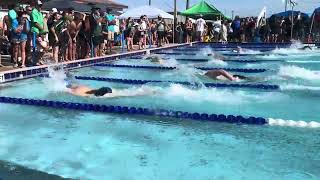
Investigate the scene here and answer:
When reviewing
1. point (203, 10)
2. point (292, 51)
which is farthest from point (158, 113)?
point (203, 10)

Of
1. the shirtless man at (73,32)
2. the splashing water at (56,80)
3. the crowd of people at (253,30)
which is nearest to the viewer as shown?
the splashing water at (56,80)

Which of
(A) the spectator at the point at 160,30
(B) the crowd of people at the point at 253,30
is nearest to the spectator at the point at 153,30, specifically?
(A) the spectator at the point at 160,30

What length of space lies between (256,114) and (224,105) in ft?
2.35

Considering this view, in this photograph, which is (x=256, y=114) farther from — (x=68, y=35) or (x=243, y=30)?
(x=243, y=30)

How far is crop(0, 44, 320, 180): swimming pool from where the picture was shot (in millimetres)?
4285

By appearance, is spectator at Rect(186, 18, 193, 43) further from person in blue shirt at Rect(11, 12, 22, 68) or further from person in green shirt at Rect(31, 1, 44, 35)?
person in blue shirt at Rect(11, 12, 22, 68)

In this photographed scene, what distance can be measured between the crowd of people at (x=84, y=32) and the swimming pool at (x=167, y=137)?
1.72 metres

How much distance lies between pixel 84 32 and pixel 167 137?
7895 millimetres

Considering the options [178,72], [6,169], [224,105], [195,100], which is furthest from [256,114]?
[178,72]

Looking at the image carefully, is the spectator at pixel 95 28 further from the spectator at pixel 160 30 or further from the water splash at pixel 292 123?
the water splash at pixel 292 123

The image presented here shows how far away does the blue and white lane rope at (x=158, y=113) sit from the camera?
235 inches

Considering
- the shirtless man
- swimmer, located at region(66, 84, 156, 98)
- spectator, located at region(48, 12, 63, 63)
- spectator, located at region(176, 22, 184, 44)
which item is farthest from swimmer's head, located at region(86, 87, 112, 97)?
spectator, located at region(176, 22, 184, 44)

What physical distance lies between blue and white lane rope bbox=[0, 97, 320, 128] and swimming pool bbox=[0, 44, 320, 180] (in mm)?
140

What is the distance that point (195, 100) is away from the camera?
775 cm
